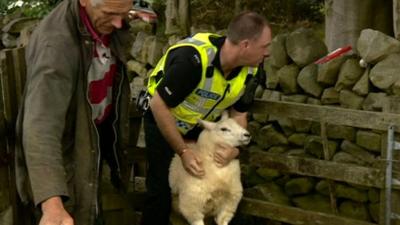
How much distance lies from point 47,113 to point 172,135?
116 centimetres

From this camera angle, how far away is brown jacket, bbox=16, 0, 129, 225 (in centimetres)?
212

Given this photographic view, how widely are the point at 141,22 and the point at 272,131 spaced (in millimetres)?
3600

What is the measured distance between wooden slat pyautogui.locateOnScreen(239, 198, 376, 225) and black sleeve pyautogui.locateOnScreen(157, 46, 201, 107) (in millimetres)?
1093

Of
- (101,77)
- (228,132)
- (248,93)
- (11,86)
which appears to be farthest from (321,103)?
(11,86)

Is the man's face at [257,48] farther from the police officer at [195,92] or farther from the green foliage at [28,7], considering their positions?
the green foliage at [28,7]

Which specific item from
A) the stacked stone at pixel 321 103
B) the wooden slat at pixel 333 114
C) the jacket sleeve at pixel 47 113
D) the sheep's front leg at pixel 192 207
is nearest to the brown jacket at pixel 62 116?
the jacket sleeve at pixel 47 113

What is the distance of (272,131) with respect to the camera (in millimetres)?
5246

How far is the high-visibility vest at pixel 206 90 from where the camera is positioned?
3250 mm

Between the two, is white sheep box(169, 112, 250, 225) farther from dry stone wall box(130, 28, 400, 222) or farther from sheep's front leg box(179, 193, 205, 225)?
dry stone wall box(130, 28, 400, 222)

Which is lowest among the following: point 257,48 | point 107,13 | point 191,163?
point 191,163

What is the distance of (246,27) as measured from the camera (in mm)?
3145

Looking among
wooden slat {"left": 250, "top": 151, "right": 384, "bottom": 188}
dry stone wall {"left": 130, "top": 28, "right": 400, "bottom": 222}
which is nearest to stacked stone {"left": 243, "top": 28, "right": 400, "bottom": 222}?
dry stone wall {"left": 130, "top": 28, "right": 400, "bottom": 222}

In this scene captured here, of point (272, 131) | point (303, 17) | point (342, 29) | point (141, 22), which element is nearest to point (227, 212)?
point (272, 131)

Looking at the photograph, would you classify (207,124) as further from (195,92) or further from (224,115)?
(195,92)
